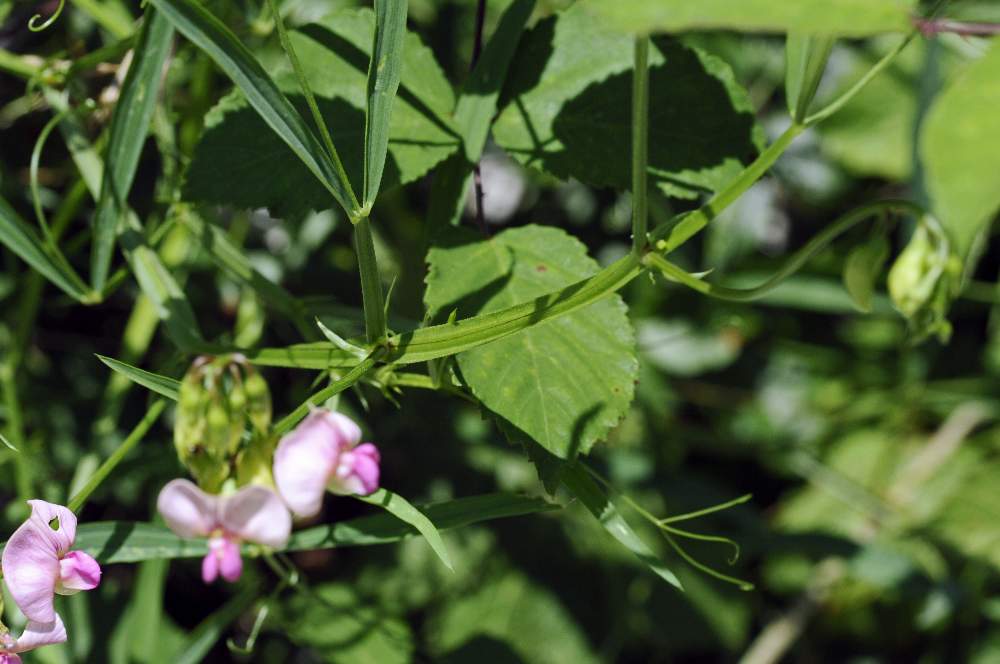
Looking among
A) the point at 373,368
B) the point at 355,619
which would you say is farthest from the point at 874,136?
the point at 373,368

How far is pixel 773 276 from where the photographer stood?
0.96 metres

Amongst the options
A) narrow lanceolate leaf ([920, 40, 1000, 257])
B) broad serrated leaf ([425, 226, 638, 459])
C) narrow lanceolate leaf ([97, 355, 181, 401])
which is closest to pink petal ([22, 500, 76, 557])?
narrow lanceolate leaf ([97, 355, 181, 401])

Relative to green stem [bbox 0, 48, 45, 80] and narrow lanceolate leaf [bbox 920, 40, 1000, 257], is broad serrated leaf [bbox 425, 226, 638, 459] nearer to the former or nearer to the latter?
narrow lanceolate leaf [bbox 920, 40, 1000, 257]

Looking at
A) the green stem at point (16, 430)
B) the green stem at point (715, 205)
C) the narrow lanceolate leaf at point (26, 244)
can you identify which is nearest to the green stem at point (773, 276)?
the green stem at point (715, 205)

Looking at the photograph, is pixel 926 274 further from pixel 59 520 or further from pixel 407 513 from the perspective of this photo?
pixel 59 520

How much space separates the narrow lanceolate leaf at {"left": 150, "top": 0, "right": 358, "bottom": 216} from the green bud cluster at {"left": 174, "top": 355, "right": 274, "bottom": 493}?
0.16 metres

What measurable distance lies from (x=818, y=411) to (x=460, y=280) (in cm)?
141

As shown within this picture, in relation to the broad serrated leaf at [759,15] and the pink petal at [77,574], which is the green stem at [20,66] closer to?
the pink petal at [77,574]

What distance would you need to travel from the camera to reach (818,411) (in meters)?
2.17

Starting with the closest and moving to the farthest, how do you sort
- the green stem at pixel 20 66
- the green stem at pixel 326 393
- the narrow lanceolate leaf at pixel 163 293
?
the green stem at pixel 326 393 → the narrow lanceolate leaf at pixel 163 293 → the green stem at pixel 20 66

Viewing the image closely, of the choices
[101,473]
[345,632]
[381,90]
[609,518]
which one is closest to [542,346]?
[609,518]

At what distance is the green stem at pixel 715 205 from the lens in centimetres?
84

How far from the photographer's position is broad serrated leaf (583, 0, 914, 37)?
1.53 feet

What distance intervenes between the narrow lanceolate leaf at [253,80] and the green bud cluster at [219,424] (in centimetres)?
16
